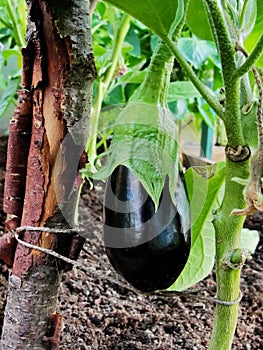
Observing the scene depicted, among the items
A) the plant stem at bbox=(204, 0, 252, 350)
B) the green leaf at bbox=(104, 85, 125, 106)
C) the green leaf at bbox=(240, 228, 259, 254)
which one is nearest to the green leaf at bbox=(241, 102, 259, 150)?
the plant stem at bbox=(204, 0, 252, 350)

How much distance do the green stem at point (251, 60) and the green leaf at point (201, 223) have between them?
0.19 m

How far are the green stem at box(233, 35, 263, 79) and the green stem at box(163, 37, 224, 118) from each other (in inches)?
1.1

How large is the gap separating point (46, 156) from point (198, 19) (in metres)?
0.23

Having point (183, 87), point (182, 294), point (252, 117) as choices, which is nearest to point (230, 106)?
point (252, 117)

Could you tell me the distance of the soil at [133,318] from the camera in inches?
28.1

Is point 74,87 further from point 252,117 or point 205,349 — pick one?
point 205,349

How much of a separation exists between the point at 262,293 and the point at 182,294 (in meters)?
0.51

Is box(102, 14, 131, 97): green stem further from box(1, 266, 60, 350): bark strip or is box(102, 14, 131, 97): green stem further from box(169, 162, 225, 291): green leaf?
box(1, 266, 60, 350): bark strip

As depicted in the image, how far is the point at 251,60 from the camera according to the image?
378 millimetres

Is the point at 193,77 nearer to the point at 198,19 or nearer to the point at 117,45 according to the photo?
the point at 198,19

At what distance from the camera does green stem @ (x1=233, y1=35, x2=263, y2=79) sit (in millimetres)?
374

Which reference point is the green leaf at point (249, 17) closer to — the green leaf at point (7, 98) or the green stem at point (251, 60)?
the green stem at point (251, 60)

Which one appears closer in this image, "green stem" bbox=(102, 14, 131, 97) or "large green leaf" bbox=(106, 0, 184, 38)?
"large green leaf" bbox=(106, 0, 184, 38)

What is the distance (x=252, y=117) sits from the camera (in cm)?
43
